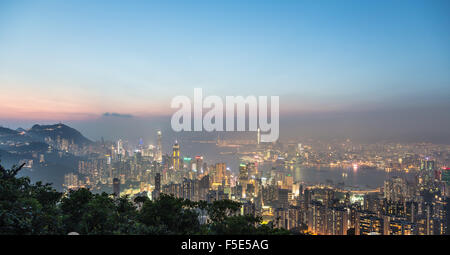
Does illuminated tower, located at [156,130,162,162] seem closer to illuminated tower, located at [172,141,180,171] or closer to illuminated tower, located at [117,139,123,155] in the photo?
illuminated tower, located at [172,141,180,171]

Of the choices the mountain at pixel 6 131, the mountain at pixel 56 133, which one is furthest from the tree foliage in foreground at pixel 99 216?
the mountain at pixel 56 133

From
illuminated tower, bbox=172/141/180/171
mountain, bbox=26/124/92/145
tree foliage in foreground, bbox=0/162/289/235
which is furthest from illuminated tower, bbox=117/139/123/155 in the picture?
tree foliage in foreground, bbox=0/162/289/235

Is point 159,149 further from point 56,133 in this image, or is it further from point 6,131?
point 6,131

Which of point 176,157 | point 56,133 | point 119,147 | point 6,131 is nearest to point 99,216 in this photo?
point 6,131

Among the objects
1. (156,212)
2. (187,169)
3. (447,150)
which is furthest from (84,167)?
(447,150)

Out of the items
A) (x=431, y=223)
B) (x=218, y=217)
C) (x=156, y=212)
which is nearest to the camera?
(x=156, y=212)

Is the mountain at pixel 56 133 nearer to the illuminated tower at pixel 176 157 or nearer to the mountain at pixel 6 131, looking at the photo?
the mountain at pixel 6 131
